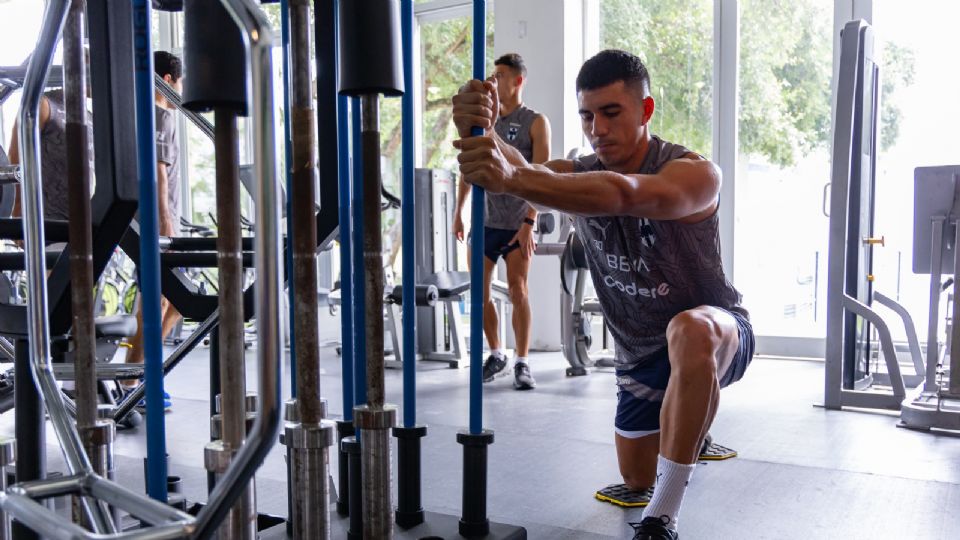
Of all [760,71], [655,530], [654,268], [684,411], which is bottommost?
[655,530]

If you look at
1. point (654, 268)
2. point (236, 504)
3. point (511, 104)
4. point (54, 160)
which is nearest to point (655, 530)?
point (654, 268)

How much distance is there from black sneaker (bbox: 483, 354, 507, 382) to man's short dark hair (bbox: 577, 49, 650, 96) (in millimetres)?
2324

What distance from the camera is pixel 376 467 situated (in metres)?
1.12

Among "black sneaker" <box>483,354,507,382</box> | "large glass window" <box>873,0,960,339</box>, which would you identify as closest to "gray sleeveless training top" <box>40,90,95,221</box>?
"black sneaker" <box>483,354,507,382</box>

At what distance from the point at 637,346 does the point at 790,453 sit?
0.85 metres

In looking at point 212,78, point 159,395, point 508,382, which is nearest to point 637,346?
point 159,395

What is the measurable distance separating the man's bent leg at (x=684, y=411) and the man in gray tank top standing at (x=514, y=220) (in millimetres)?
2263

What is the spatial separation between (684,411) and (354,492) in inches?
28.9

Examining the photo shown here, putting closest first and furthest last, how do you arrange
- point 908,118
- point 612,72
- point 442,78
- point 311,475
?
point 311,475
point 612,72
point 908,118
point 442,78

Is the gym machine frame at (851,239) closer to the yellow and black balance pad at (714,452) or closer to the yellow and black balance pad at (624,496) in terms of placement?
the yellow and black balance pad at (714,452)

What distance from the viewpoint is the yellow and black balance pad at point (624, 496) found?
204 cm

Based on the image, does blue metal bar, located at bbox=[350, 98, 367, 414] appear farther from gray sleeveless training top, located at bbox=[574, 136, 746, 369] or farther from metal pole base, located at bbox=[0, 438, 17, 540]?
gray sleeveless training top, located at bbox=[574, 136, 746, 369]

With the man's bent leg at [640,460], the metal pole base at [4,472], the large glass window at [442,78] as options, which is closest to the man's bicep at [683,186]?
the man's bent leg at [640,460]

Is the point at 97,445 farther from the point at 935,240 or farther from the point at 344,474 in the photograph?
the point at 935,240
